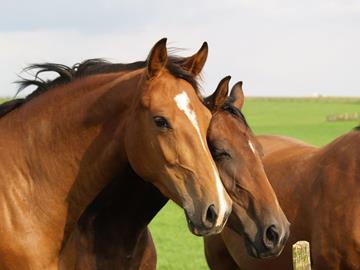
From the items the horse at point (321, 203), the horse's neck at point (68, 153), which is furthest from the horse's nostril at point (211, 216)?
the horse at point (321, 203)

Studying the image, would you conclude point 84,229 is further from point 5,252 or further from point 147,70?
point 147,70

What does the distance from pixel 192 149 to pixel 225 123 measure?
1.46 metres

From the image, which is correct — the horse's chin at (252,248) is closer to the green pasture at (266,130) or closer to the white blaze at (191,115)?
the white blaze at (191,115)

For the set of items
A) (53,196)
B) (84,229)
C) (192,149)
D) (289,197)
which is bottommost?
(289,197)

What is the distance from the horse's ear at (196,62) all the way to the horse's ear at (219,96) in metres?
0.76

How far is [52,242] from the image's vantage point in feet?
16.7

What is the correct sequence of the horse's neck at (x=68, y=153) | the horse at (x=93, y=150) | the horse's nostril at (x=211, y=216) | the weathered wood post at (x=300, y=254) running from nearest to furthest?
the horse's nostril at (x=211, y=216) < the horse at (x=93, y=150) < the weathered wood post at (x=300, y=254) < the horse's neck at (x=68, y=153)

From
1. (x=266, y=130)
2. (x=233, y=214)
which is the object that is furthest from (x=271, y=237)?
(x=266, y=130)

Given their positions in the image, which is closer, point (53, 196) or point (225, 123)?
point (53, 196)

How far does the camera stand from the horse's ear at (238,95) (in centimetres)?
704

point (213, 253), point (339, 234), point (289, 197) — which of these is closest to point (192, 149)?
point (339, 234)

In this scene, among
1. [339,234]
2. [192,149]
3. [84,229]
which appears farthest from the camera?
[339,234]

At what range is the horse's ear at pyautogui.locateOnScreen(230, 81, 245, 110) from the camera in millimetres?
7039

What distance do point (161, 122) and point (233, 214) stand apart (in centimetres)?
159
